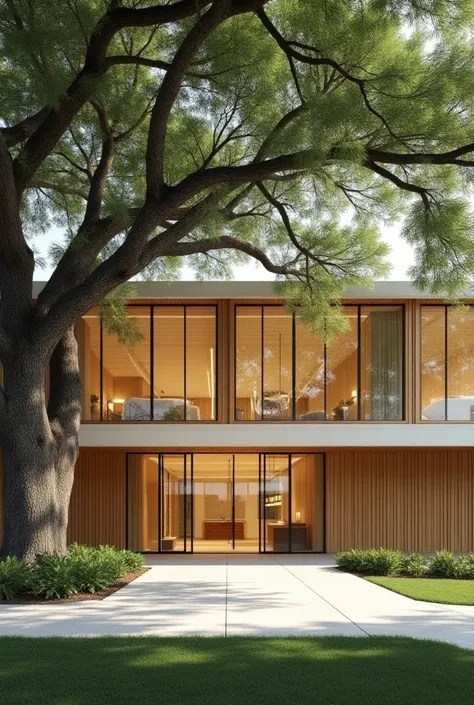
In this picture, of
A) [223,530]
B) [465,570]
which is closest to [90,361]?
[223,530]

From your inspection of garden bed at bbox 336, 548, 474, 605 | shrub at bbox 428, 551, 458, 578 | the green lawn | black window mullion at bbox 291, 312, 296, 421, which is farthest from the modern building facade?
the green lawn

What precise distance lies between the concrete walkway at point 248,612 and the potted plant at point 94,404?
5.64m

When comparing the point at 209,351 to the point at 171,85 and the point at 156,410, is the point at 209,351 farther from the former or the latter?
the point at 171,85

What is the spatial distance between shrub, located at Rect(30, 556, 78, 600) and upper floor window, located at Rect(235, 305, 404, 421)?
8212 millimetres

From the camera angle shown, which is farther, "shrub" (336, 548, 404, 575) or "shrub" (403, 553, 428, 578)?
"shrub" (336, 548, 404, 575)

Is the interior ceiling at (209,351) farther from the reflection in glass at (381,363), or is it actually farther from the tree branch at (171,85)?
the tree branch at (171,85)

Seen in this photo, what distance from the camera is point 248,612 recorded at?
10.7 metres

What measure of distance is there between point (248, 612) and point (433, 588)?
149 inches

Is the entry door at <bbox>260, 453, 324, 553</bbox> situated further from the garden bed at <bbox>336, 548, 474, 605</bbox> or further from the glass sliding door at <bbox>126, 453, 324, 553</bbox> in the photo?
the garden bed at <bbox>336, 548, 474, 605</bbox>

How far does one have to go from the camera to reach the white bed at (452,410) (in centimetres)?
2022

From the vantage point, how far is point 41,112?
46.3ft

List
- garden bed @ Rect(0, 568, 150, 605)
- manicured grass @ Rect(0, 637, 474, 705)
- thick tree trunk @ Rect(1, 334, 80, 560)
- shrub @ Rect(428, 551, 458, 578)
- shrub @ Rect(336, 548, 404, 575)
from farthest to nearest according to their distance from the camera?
shrub @ Rect(336, 548, 404, 575), shrub @ Rect(428, 551, 458, 578), thick tree trunk @ Rect(1, 334, 80, 560), garden bed @ Rect(0, 568, 150, 605), manicured grass @ Rect(0, 637, 474, 705)

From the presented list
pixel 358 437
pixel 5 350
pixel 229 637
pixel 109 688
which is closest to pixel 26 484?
pixel 5 350

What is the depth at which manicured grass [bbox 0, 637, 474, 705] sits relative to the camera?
6.32 meters
